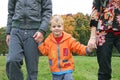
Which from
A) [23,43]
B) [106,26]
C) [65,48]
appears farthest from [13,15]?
[106,26]

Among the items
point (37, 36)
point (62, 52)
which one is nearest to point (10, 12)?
point (37, 36)

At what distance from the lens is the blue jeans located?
6.38 metres

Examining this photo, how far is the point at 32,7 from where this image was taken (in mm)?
6656

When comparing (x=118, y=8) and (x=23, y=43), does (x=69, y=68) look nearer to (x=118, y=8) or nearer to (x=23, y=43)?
(x=23, y=43)

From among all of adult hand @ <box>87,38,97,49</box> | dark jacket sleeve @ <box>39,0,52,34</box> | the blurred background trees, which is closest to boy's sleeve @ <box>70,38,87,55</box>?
adult hand @ <box>87,38,97,49</box>

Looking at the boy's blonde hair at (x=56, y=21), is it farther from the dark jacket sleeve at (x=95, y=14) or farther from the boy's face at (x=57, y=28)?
the dark jacket sleeve at (x=95, y=14)

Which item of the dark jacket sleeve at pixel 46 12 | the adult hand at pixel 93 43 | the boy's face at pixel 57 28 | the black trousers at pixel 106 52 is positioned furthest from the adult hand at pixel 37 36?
the black trousers at pixel 106 52

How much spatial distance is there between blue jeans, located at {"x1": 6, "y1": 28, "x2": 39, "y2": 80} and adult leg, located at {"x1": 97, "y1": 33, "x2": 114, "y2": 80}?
109 cm

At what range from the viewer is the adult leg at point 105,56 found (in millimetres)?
6430

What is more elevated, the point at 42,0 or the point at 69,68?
the point at 42,0

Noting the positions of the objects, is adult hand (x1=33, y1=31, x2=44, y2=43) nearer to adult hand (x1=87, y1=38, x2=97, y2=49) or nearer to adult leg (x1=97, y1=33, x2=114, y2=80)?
adult hand (x1=87, y1=38, x2=97, y2=49)

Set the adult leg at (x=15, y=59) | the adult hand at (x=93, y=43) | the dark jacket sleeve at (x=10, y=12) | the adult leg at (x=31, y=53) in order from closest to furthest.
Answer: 1. the adult leg at (x=15, y=59)
2. the adult hand at (x=93, y=43)
3. the adult leg at (x=31, y=53)
4. the dark jacket sleeve at (x=10, y=12)

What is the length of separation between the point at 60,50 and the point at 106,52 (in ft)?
2.74

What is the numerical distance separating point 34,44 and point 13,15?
739 mm
